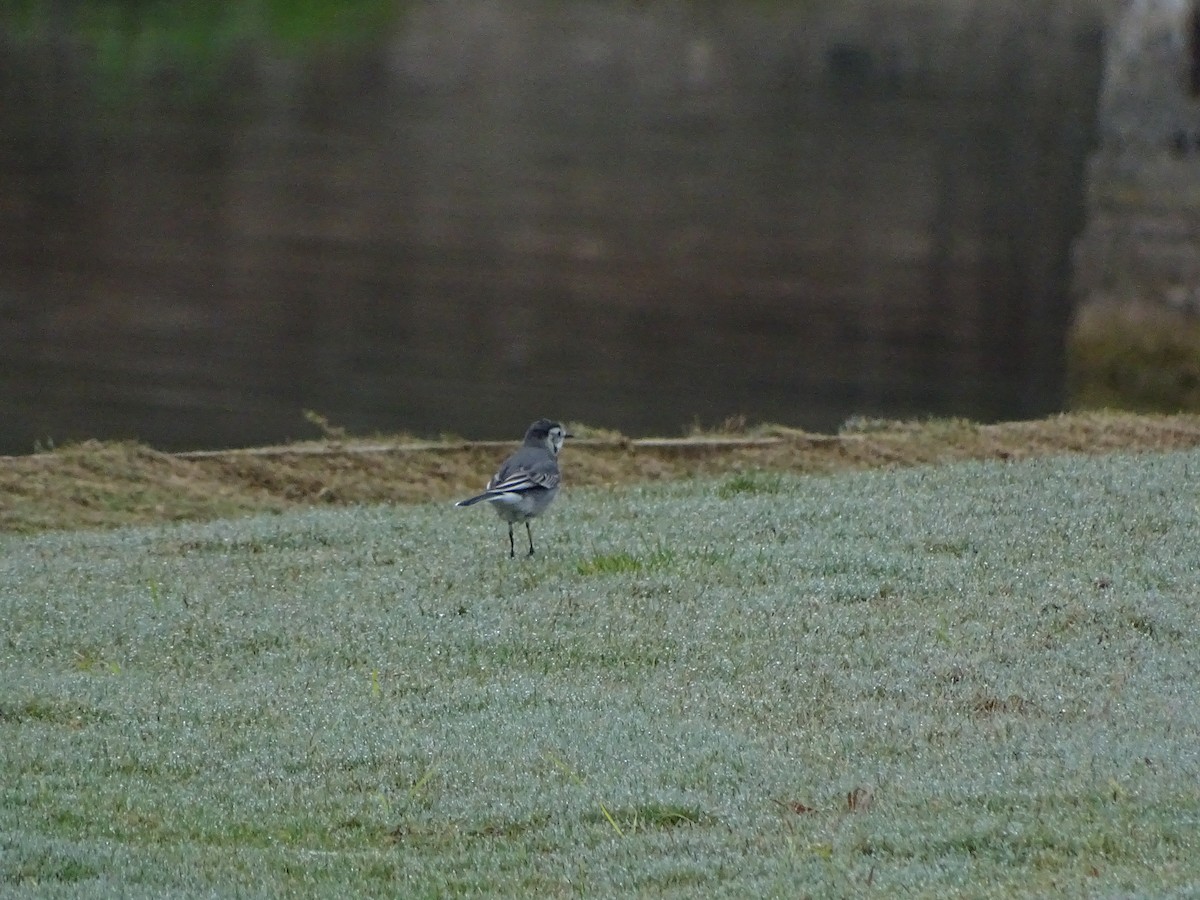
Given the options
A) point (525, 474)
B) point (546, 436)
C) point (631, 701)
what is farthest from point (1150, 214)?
point (631, 701)

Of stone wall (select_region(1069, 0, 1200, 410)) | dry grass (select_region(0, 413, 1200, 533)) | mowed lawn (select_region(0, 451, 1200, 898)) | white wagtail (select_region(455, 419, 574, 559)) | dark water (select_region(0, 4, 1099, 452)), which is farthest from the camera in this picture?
dark water (select_region(0, 4, 1099, 452))

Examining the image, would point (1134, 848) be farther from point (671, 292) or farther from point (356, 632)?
point (671, 292)

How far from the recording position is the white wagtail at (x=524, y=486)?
9.23 m

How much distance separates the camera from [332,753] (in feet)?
21.5

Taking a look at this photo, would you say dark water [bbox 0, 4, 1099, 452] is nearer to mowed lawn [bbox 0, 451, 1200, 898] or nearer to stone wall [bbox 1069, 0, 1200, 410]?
stone wall [bbox 1069, 0, 1200, 410]

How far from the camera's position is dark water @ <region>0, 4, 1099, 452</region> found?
18.1 meters

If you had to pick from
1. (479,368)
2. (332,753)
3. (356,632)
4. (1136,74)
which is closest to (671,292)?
(479,368)

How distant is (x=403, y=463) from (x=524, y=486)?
329cm

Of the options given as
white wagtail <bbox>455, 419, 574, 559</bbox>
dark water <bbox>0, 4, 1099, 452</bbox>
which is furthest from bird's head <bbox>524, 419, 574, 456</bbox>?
dark water <bbox>0, 4, 1099, 452</bbox>

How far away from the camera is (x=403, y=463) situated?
41.0ft

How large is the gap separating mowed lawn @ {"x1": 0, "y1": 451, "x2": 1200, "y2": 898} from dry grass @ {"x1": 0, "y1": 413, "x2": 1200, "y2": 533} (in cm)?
106

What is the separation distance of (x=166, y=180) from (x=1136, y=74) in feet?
52.3

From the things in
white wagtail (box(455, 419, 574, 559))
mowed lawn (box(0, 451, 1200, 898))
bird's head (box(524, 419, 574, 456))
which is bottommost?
mowed lawn (box(0, 451, 1200, 898))

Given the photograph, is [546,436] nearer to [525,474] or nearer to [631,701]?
[525,474]
